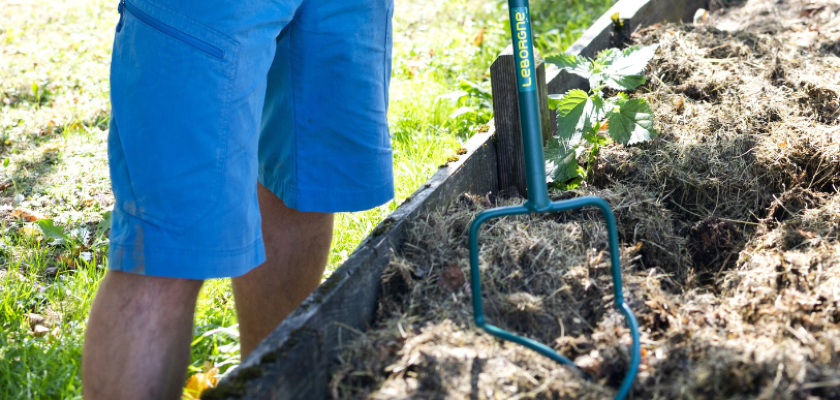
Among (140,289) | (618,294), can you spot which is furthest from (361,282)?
(618,294)

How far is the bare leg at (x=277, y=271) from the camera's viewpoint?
1894mm

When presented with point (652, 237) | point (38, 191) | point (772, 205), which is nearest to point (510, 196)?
point (652, 237)

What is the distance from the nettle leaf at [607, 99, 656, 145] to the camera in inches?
89.6

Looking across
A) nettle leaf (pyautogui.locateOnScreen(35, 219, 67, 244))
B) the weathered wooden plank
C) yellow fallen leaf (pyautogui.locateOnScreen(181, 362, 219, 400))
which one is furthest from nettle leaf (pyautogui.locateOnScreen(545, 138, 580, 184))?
nettle leaf (pyautogui.locateOnScreen(35, 219, 67, 244))

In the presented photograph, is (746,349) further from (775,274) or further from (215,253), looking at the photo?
(215,253)

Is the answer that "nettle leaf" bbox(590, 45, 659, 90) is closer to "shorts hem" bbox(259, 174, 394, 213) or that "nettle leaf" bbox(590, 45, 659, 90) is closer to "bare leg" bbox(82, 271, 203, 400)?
"shorts hem" bbox(259, 174, 394, 213)

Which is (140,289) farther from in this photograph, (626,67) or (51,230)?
(626,67)

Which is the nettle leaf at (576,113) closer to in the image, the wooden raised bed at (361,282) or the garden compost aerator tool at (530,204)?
the wooden raised bed at (361,282)

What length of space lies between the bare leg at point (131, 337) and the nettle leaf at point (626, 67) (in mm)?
1699

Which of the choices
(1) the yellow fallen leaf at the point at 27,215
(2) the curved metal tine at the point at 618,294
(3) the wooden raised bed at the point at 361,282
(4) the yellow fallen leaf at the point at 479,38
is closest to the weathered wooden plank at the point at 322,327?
(3) the wooden raised bed at the point at 361,282

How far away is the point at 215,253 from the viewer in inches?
53.4

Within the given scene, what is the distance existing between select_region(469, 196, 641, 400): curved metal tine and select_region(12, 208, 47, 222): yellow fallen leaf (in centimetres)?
223

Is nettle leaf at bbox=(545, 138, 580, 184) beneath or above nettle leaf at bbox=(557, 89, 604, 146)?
beneath

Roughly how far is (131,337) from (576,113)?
5.24 ft
